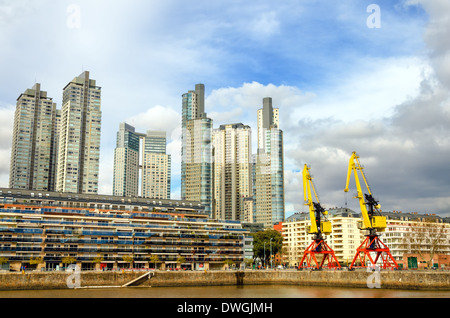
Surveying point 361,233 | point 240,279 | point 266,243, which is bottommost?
point 240,279

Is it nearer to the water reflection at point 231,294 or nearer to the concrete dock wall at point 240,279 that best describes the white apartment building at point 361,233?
the concrete dock wall at point 240,279

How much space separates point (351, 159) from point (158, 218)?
6300 centimetres

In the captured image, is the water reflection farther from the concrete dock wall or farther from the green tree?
the green tree

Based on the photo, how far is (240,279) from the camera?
112688 millimetres

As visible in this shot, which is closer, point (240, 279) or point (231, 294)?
point (231, 294)

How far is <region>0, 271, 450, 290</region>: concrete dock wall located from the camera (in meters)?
85.1

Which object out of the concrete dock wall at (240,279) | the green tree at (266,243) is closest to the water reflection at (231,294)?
the concrete dock wall at (240,279)

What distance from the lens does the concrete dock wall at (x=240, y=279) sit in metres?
85.1

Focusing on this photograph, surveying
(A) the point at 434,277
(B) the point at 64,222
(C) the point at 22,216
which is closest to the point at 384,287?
(A) the point at 434,277

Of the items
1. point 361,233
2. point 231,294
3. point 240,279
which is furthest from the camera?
point 361,233

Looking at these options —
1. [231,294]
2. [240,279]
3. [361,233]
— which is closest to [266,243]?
[361,233]

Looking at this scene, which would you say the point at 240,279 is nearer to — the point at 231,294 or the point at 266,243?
the point at 231,294

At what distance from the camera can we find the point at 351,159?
118000 mm

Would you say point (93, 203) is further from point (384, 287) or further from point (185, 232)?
point (384, 287)
